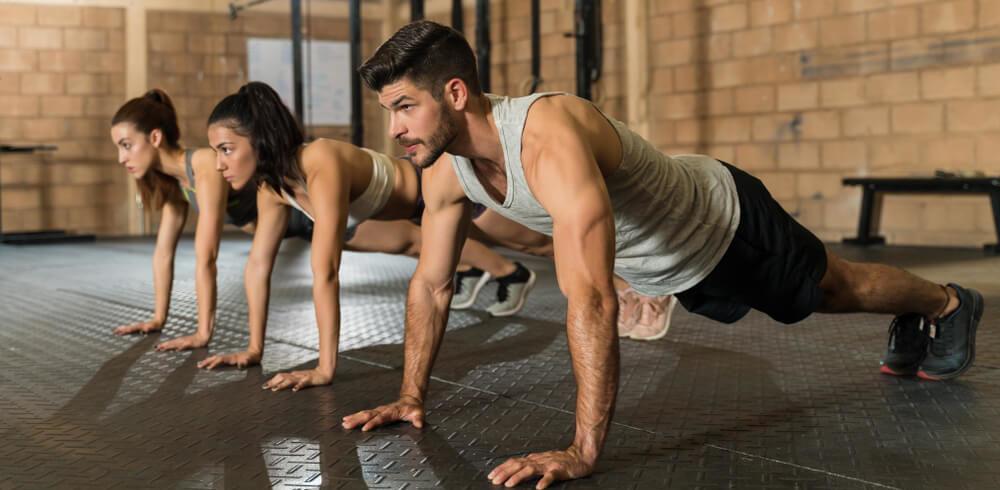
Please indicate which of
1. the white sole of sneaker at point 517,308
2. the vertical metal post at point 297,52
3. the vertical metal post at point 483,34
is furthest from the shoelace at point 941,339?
the vertical metal post at point 297,52

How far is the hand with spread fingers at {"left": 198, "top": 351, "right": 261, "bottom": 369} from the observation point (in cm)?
278

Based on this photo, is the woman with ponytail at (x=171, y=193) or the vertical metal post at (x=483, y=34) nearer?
the woman with ponytail at (x=171, y=193)

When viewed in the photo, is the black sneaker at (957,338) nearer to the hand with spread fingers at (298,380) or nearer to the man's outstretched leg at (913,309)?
the man's outstretched leg at (913,309)

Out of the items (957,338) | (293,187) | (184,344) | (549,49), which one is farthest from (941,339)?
(549,49)

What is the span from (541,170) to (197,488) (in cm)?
79

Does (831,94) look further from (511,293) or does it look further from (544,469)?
(544,469)

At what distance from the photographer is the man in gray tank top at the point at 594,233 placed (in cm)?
163

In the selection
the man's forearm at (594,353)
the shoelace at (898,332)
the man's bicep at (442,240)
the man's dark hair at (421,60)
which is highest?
the man's dark hair at (421,60)

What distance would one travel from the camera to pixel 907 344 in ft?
8.16

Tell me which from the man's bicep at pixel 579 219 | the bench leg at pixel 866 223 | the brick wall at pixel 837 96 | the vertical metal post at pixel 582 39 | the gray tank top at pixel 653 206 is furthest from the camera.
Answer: the vertical metal post at pixel 582 39

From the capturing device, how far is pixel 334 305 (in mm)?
2461

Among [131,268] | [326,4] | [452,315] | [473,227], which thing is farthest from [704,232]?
[326,4]

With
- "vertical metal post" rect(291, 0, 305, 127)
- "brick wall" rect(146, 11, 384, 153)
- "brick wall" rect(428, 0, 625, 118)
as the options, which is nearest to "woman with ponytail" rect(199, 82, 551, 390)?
"vertical metal post" rect(291, 0, 305, 127)

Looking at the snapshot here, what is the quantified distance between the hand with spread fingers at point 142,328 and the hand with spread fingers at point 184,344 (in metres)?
0.37
